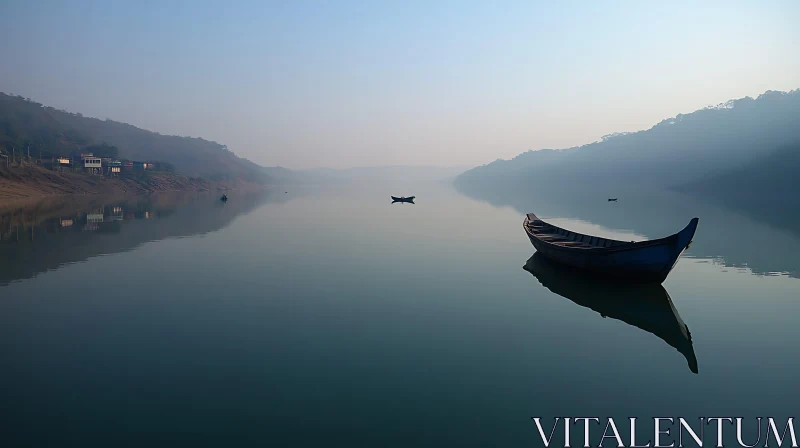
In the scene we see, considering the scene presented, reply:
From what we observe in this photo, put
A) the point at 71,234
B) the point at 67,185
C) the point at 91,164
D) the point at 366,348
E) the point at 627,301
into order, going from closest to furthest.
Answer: the point at 366,348 < the point at 627,301 < the point at 71,234 < the point at 67,185 < the point at 91,164

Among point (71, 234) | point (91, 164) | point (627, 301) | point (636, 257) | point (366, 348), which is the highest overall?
point (91, 164)

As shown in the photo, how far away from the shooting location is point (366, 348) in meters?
14.2

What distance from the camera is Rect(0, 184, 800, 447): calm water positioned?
32.8 ft

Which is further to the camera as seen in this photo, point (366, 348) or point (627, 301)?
point (627, 301)

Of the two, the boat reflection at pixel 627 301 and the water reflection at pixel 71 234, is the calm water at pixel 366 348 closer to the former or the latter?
the boat reflection at pixel 627 301

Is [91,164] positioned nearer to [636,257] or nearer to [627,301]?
[636,257]

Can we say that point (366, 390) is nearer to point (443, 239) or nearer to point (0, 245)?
point (443, 239)

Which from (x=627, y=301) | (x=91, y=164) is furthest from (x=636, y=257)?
(x=91, y=164)

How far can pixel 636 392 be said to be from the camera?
11.5 m

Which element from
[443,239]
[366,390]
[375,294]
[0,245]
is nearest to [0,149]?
[0,245]

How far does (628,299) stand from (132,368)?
20.4 meters

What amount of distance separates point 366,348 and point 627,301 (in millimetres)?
13413

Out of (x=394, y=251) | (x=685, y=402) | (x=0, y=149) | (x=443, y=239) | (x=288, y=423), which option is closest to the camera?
(x=288, y=423)

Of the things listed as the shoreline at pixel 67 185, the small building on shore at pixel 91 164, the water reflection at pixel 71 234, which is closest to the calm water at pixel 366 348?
the water reflection at pixel 71 234
